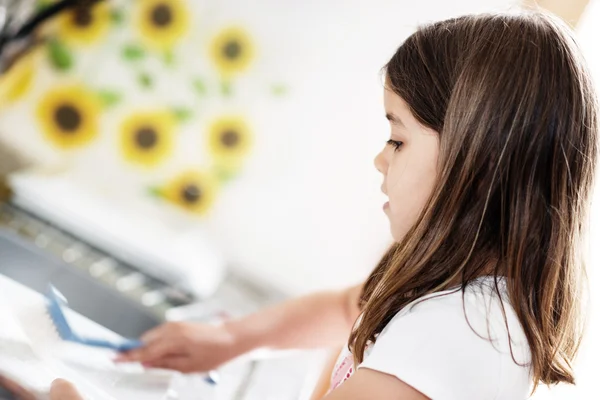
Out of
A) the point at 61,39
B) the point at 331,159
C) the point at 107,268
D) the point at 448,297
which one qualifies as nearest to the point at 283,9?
the point at 331,159

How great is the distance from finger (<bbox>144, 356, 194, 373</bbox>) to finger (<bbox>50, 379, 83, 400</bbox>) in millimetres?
135

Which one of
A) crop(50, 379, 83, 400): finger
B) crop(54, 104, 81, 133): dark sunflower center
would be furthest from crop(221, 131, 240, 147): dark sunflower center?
crop(50, 379, 83, 400): finger

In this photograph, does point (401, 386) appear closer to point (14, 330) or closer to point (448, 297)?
point (448, 297)

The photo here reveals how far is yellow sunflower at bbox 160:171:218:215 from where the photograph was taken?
3.31ft

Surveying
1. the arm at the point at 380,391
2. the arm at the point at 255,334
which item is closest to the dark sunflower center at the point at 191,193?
the arm at the point at 255,334

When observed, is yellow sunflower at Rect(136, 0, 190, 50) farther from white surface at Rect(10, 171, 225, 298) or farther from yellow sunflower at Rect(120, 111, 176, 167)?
white surface at Rect(10, 171, 225, 298)

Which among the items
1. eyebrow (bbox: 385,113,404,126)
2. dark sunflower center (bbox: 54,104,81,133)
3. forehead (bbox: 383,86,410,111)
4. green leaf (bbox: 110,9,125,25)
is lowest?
dark sunflower center (bbox: 54,104,81,133)

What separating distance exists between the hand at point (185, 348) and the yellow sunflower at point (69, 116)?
0.46m

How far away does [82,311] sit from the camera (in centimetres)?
62

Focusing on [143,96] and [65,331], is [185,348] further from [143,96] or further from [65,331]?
[143,96]

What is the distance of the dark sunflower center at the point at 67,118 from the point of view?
985 mm

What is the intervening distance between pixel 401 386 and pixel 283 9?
2.11ft

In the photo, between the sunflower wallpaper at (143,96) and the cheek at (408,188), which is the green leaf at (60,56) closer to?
the sunflower wallpaper at (143,96)

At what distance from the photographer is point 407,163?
51cm
